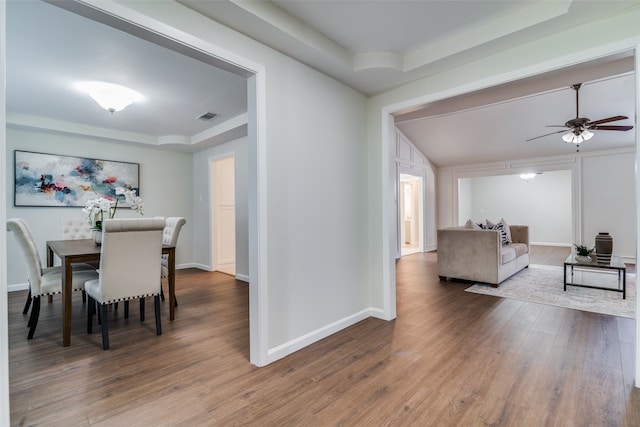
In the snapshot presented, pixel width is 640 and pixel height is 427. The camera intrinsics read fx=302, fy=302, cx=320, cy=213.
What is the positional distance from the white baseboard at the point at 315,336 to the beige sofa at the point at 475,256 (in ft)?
6.85

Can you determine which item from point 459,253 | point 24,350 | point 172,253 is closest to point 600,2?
point 459,253

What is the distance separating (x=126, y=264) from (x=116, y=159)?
3498 millimetres

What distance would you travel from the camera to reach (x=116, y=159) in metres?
5.14

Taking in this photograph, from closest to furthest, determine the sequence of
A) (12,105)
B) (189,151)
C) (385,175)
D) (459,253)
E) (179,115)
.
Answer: (385,175), (12,105), (179,115), (459,253), (189,151)

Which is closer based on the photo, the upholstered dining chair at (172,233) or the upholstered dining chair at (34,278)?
the upholstered dining chair at (34,278)

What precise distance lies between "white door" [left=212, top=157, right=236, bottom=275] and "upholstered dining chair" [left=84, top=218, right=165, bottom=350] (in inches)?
116

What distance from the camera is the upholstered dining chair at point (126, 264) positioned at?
7.84 ft

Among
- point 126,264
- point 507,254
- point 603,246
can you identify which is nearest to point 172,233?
point 126,264

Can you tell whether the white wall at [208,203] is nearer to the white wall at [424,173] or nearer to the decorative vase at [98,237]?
the decorative vase at [98,237]

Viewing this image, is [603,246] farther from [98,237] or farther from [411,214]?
[98,237]

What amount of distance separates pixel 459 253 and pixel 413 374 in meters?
2.94

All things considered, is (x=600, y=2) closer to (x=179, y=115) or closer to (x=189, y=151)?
(x=179, y=115)

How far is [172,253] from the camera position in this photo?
3.15m

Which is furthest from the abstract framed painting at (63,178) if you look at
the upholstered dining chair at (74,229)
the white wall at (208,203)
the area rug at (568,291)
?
the area rug at (568,291)
